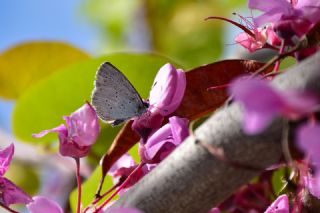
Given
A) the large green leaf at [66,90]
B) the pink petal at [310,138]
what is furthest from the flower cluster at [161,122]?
the large green leaf at [66,90]

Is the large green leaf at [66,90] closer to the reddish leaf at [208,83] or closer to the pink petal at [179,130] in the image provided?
the reddish leaf at [208,83]

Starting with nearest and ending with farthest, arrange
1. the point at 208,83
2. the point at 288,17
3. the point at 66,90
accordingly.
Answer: the point at 288,17 → the point at 208,83 → the point at 66,90

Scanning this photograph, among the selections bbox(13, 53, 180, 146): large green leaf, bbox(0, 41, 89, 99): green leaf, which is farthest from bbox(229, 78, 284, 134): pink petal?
bbox(0, 41, 89, 99): green leaf

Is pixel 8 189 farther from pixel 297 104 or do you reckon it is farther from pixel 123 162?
pixel 297 104

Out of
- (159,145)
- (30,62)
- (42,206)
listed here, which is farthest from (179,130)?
(30,62)

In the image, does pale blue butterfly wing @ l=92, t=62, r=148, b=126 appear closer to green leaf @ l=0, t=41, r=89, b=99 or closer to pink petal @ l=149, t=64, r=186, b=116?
pink petal @ l=149, t=64, r=186, b=116
